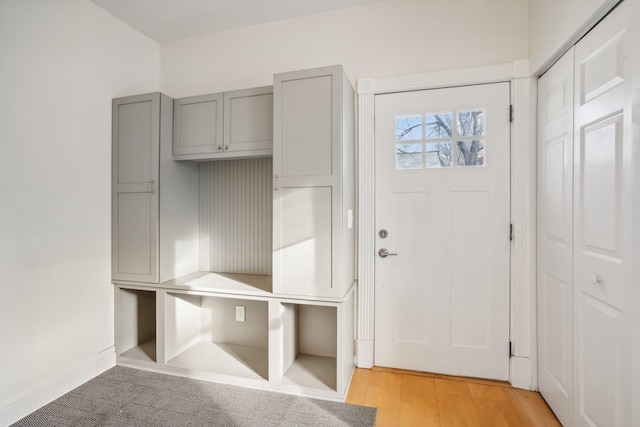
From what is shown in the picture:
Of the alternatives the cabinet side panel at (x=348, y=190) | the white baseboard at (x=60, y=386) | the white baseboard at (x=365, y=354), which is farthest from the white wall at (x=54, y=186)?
the white baseboard at (x=365, y=354)

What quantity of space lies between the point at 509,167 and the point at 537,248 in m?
0.56

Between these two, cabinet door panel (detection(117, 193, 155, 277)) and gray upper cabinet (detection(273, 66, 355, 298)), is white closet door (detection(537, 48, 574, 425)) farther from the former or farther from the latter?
cabinet door panel (detection(117, 193, 155, 277))

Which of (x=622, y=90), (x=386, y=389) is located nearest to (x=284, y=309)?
(x=386, y=389)

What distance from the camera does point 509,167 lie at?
6.78 ft

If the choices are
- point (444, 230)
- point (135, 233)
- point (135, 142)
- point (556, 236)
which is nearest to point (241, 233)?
point (135, 233)

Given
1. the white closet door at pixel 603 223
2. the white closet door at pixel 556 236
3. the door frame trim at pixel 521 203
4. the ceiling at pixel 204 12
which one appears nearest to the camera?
the white closet door at pixel 603 223

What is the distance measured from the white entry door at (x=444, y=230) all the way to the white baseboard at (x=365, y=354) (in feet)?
0.18

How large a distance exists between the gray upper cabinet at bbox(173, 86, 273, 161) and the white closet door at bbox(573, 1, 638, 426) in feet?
5.87

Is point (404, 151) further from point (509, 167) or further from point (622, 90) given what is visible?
point (622, 90)

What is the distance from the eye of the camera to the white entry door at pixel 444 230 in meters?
2.09

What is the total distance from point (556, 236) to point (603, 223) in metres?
0.42

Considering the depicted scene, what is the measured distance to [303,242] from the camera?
1.98 meters

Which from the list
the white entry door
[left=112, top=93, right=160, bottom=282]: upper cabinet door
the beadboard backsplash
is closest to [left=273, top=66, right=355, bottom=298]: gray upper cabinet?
the white entry door

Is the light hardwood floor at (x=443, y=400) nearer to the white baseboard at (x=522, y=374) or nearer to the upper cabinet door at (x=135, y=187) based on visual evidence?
the white baseboard at (x=522, y=374)
